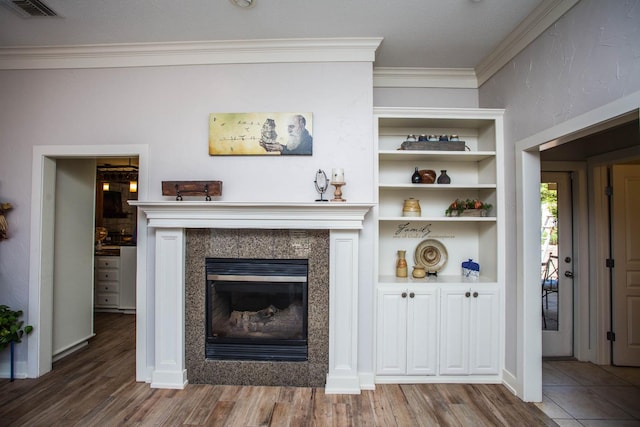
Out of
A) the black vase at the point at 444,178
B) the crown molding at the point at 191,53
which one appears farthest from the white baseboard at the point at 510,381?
the crown molding at the point at 191,53

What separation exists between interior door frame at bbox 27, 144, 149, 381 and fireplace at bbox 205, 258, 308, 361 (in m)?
0.60

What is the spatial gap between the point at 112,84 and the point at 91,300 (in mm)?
2402

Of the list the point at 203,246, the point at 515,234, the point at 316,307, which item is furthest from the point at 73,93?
the point at 515,234

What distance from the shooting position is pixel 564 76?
197 cm

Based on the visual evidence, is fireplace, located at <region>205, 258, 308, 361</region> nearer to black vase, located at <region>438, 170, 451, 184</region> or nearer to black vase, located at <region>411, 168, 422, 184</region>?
black vase, located at <region>411, 168, 422, 184</region>

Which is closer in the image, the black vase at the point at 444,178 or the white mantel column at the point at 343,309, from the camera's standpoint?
the white mantel column at the point at 343,309

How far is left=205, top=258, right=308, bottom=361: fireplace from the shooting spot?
2539 mm

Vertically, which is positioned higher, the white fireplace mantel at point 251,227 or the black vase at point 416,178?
the black vase at point 416,178

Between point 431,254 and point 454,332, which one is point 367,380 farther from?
point 431,254

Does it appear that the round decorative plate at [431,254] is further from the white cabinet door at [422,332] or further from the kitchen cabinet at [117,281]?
the kitchen cabinet at [117,281]

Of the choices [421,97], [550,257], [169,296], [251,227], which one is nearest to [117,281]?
[169,296]

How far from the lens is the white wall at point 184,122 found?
256 cm

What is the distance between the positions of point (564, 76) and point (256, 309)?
114 inches

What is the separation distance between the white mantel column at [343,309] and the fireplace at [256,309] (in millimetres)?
249
